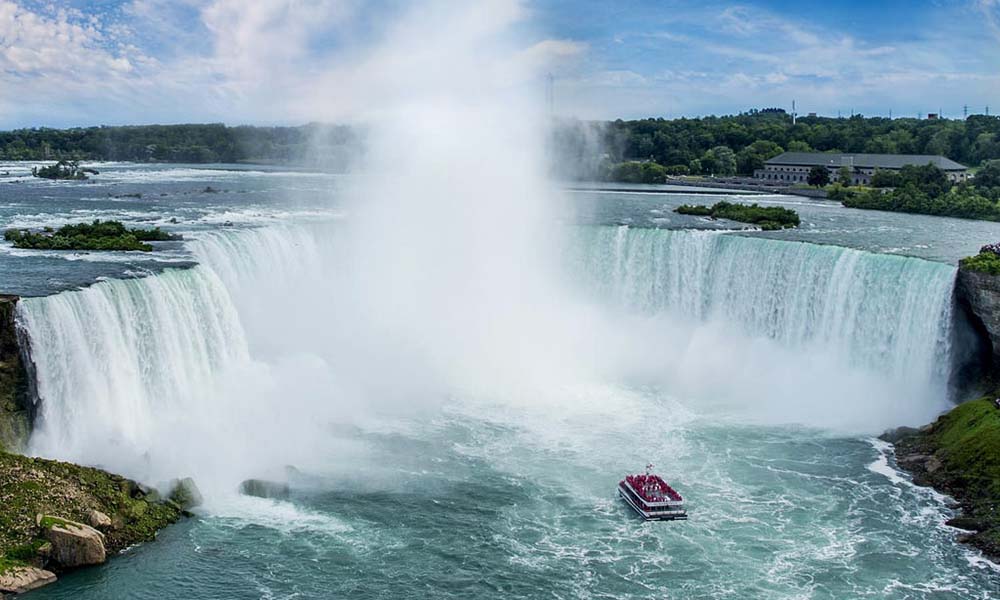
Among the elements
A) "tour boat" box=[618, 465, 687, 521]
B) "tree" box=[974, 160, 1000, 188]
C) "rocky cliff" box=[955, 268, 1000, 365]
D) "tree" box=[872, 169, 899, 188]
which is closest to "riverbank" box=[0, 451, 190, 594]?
"tour boat" box=[618, 465, 687, 521]

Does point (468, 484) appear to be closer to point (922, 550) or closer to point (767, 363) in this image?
point (922, 550)

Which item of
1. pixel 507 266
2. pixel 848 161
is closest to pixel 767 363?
pixel 507 266

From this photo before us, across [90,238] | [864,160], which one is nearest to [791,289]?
[90,238]

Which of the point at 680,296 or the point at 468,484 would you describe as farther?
the point at 680,296

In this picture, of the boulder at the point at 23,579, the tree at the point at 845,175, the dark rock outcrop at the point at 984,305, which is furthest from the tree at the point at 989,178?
the boulder at the point at 23,579

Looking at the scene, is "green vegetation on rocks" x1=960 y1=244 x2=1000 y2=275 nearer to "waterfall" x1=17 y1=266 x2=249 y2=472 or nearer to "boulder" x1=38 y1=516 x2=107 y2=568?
"waterfall" x1=17 y1=266 x2=249 y2=472

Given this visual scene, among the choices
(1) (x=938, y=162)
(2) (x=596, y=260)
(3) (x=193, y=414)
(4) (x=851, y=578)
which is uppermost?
(1) (x=938, y=162)
